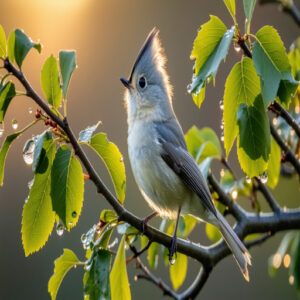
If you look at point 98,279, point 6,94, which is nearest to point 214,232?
point 98,279

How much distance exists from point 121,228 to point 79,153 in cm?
31

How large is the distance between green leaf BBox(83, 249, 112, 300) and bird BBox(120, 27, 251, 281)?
58cm

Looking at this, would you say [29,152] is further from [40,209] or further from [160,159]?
[160,159]

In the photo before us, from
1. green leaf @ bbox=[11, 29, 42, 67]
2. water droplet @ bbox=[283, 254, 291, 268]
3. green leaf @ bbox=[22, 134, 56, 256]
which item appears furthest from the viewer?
water droplet @ bbox=[283, 254, 291, 268]

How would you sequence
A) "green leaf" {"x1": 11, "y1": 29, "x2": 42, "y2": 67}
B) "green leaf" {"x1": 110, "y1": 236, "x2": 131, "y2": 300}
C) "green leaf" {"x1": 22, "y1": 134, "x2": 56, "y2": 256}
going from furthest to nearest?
1. "green leaf" {"x1": 110, "y1": 236, "x2": 131, "y2": 300}
2. "green leaf" {"x1": 22, "y1": 134, "x2": 56, "y2": 256}
3. "green leaf" {"x1": 11, "y1": 29, "x2": 42, "y2": 67}

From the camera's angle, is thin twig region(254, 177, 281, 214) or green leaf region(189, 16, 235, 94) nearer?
green leaf region(189, 16, 235, 94)

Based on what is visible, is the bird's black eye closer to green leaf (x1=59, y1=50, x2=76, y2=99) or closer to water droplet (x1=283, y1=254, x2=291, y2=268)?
water droplet (x1=283, y1=254, x2=291, y2=268)

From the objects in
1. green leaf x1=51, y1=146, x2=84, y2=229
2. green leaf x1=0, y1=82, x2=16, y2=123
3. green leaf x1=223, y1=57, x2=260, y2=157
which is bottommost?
green leaf x1=223, y1=57, x2=260, y2=157

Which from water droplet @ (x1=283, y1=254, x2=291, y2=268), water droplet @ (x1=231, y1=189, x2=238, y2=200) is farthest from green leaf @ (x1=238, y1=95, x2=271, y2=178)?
water droplet @ (x1=283, y1=254, x2=291, y2=268)

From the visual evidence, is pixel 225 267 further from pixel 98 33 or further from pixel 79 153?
pixel 79 153

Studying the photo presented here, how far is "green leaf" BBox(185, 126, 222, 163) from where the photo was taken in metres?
2.59

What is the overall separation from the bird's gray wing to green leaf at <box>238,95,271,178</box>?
0.63 m

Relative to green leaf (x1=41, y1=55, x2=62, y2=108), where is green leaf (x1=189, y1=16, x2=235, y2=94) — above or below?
below

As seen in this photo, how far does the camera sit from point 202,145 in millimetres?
2605
